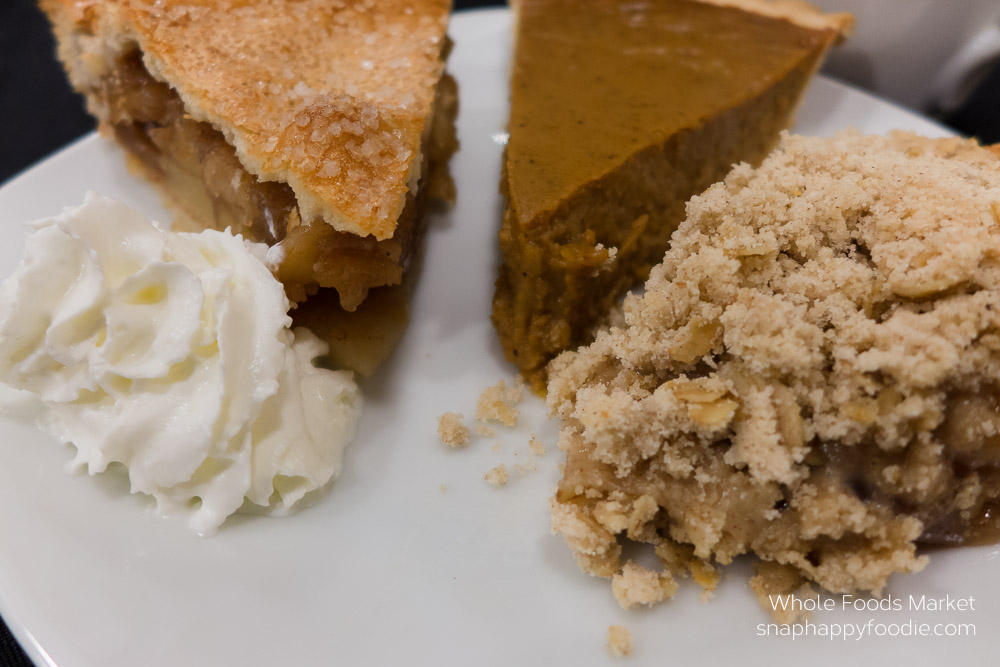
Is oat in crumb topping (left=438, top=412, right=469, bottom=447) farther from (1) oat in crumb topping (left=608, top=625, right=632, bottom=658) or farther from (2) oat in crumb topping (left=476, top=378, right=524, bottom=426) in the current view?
(1) oat in crumb topping (left=608, top=625, right=632, bottom=658)

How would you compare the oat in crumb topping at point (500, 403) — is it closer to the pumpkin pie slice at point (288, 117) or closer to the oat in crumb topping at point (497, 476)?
the oat in crumb topping at point (497, 476)

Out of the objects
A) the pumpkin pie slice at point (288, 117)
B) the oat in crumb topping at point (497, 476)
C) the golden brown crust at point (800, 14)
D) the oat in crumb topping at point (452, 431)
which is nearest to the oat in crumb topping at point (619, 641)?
the oat in crumb topping at point (497, 476)

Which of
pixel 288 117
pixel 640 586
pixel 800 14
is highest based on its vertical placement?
pixel 800 14

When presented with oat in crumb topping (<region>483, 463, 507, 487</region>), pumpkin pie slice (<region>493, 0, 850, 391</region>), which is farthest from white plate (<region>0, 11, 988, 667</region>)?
pumpkin pie slice (<region>493, 0, 850, 391</region>)

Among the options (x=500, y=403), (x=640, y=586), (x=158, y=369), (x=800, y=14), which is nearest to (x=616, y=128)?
(x=500, y=403)

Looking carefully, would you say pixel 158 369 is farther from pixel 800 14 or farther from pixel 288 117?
pixel 800 14

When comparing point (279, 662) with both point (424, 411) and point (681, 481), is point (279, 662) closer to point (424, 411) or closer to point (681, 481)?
point (424, 411)

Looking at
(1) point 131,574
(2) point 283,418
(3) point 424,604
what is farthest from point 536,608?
(1) point 131,574
